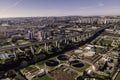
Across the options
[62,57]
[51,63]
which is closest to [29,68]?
[51,63]

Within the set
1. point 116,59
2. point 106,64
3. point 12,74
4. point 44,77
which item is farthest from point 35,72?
point 116,59

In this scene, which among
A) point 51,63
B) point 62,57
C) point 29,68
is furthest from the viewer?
point 62,57

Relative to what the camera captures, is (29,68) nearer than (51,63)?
Yes

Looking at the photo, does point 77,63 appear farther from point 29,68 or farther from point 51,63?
point 29,68

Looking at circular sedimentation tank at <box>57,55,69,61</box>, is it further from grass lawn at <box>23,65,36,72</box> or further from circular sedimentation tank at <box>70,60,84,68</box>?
grass lawn at <box>23,65,36,72</box>

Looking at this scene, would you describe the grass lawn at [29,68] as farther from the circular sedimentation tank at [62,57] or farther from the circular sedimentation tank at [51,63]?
the circular sedimentation tank at [62,57]

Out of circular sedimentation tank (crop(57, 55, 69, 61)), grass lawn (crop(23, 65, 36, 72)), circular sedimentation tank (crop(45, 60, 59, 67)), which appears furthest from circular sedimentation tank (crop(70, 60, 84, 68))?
grass lawn (crop(23, 65, 36, 72))

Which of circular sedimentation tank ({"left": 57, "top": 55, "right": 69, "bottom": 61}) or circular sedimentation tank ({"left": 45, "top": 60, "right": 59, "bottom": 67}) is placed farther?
circular sedimentation tank ({"left": 57, "top": 55, "right": 69, "bottom": 61})

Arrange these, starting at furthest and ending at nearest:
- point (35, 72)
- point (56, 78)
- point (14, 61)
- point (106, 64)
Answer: point (14, 61)
point (106, 64)
point (35, 72)
point (56, 78)

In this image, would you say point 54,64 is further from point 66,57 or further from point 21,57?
point 21,57

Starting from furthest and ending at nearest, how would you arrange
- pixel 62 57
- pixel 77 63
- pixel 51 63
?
pixel 62 57
pixel 51 63
pixel 77 63

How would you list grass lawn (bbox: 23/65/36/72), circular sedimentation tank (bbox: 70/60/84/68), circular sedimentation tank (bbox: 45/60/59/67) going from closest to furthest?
grass lawn (bbox: 23/65/36/72)
circular sedimentation tank (bbox: 70/60/84/68)
circular sedimentation tank (bbox: 45/60/59/67)
